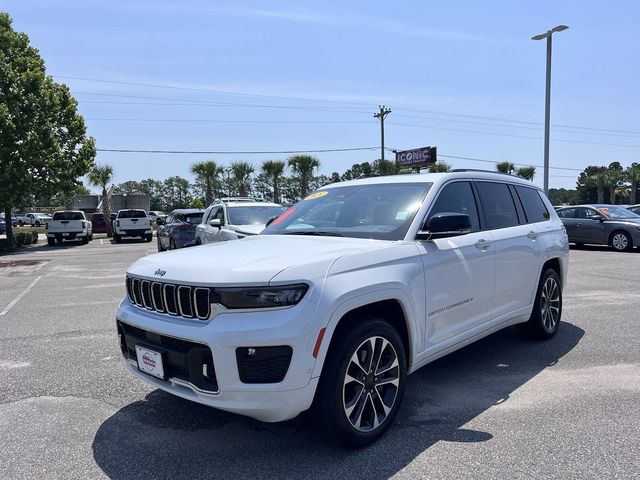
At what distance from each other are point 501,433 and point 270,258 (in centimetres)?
198

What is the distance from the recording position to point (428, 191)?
4.28 metres

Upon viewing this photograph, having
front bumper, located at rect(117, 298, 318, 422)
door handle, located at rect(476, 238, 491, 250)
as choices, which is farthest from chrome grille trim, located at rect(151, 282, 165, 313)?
door handle, located at rect(476, 238, 491, 250)

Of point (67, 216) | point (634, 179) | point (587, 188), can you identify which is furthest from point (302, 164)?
point (587, 188)

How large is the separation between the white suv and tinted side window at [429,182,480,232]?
16 millimetres

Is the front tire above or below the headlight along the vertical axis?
below

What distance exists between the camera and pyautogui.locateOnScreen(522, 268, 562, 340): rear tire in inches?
221

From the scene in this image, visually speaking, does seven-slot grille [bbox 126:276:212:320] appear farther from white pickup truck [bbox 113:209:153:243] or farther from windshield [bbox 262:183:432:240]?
white pickup truck [bbox 113:209:153:243]

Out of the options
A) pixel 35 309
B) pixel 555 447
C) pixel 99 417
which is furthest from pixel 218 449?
pixel 35 309

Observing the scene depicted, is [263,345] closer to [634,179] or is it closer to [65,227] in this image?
[65,227]

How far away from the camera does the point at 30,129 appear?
908 inches

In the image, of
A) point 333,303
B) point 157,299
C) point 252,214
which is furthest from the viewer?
point 252,214

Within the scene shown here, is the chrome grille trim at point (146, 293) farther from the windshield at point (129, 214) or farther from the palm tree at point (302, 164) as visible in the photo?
the palm tree at point (302, 164)

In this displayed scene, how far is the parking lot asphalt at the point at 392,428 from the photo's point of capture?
3143mm

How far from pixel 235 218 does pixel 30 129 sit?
1628 cm
